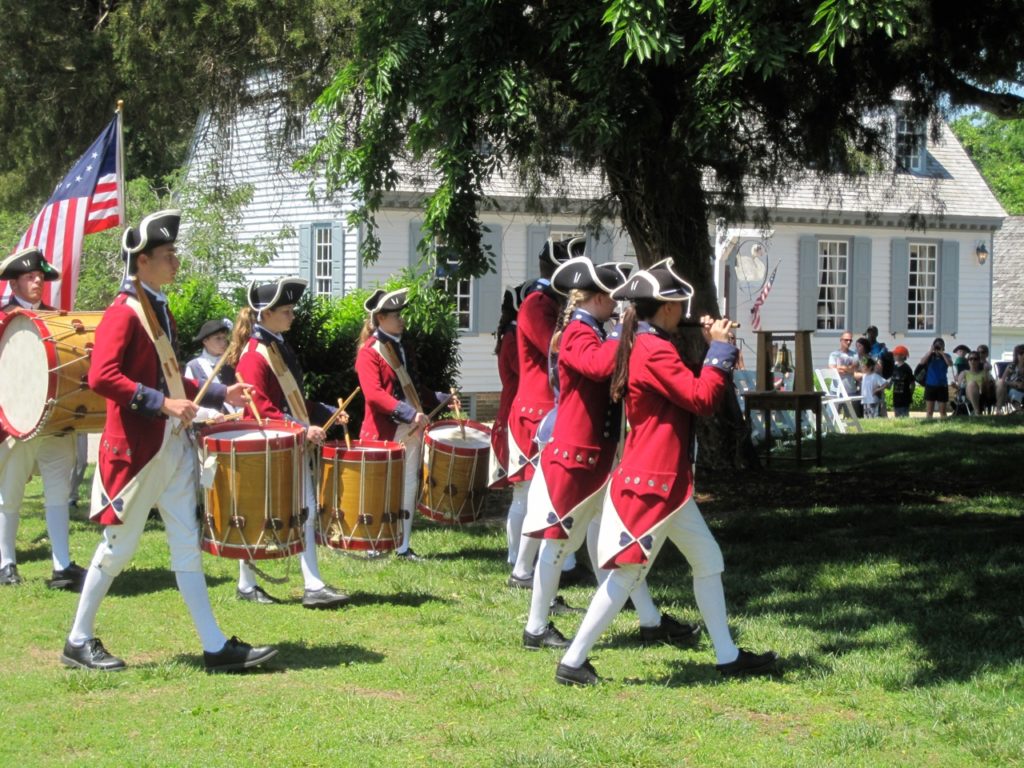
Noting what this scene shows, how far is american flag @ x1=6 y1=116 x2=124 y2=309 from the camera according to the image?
1202 centimetres

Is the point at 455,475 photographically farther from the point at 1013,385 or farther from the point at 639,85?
the point at 1013,385

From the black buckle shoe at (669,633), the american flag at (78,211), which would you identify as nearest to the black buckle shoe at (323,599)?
the black buckle shoe at (669,633)

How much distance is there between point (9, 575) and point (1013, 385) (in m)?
21.7

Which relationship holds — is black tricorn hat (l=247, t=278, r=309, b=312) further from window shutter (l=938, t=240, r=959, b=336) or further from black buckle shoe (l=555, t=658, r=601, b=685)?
window shutter (l=938, t=240, r=959, b=336)

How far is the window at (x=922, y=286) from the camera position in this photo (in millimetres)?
32062

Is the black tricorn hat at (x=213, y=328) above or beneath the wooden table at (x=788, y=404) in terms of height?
above

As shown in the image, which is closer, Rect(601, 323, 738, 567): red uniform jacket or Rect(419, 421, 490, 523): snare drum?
Rect(601, 323, 738, 567): red uniform jacket

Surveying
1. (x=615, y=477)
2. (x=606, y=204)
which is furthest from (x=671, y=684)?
(x=606, y=204)

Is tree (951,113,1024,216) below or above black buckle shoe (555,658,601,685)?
above

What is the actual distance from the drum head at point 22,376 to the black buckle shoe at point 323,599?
74.7 inches

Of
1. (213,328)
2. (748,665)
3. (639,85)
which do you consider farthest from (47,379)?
(748,665)

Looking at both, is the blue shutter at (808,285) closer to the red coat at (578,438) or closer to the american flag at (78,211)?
the american flag at (78,211)

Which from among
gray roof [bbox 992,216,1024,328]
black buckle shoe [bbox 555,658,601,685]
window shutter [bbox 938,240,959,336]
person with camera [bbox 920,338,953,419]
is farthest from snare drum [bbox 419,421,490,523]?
gray roof [bbox 992,216,1024,328]

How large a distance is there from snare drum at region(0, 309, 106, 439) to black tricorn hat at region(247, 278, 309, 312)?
4.14 feet
